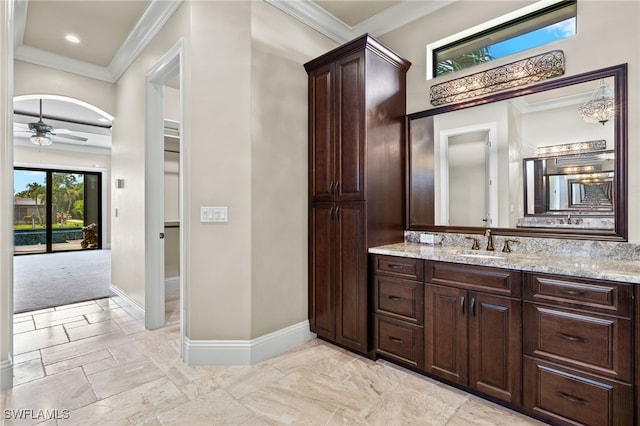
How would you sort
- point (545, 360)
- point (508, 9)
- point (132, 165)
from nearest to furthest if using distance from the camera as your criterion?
point (545, 360) < point (508, 9) < point (132, 165)

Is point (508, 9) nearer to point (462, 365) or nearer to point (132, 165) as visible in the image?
point (462, 365)

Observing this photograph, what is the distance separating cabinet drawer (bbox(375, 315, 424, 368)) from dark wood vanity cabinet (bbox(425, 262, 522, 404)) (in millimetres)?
63

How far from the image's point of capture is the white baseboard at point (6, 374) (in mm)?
2090

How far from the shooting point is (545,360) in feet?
5.60

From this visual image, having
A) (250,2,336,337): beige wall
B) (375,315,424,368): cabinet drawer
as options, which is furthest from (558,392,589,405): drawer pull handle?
(250,2,336,337): beige wall

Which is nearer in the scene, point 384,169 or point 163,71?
point 384,169

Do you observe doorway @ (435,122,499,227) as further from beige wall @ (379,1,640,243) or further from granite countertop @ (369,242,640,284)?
beige wall @ (379,1,640,243)

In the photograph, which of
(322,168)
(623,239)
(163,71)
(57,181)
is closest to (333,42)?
(322,168)

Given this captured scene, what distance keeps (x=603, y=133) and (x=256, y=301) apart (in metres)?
2.66

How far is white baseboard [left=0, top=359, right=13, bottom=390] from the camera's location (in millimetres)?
2090

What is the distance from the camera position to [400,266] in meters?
2.29

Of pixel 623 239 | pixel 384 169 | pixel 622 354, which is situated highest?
pixel 384 169

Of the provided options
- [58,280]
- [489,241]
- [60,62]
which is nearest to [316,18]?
[489,241]

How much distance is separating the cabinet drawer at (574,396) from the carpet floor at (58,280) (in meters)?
4.92
